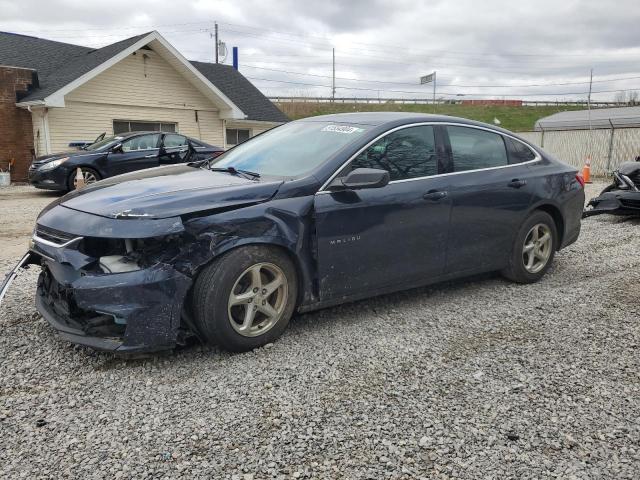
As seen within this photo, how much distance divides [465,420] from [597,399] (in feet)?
2.81

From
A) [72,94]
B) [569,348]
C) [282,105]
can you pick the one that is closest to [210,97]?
[72,94]

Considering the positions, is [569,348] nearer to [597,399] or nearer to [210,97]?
[597,399]

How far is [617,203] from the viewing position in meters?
8.78

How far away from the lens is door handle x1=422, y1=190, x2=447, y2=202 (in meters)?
4.31

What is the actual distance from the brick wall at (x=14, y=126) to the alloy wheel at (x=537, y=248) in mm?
16734

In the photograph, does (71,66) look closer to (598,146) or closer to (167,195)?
(167,195)

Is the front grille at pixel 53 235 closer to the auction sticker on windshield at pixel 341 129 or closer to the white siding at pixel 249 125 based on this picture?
the auction sticker on windshield at pixel 341 129

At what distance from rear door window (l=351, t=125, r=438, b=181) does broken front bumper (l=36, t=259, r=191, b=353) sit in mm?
1635

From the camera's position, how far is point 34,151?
17.4 meters

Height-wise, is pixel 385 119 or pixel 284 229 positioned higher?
pixel 385 119

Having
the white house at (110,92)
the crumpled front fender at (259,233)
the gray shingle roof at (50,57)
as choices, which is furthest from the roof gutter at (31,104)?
the crumpled front fender at (259,233)

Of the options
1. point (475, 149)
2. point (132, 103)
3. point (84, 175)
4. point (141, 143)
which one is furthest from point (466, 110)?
point (475, 149)

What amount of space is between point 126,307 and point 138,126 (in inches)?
686

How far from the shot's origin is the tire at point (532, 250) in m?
5.11
